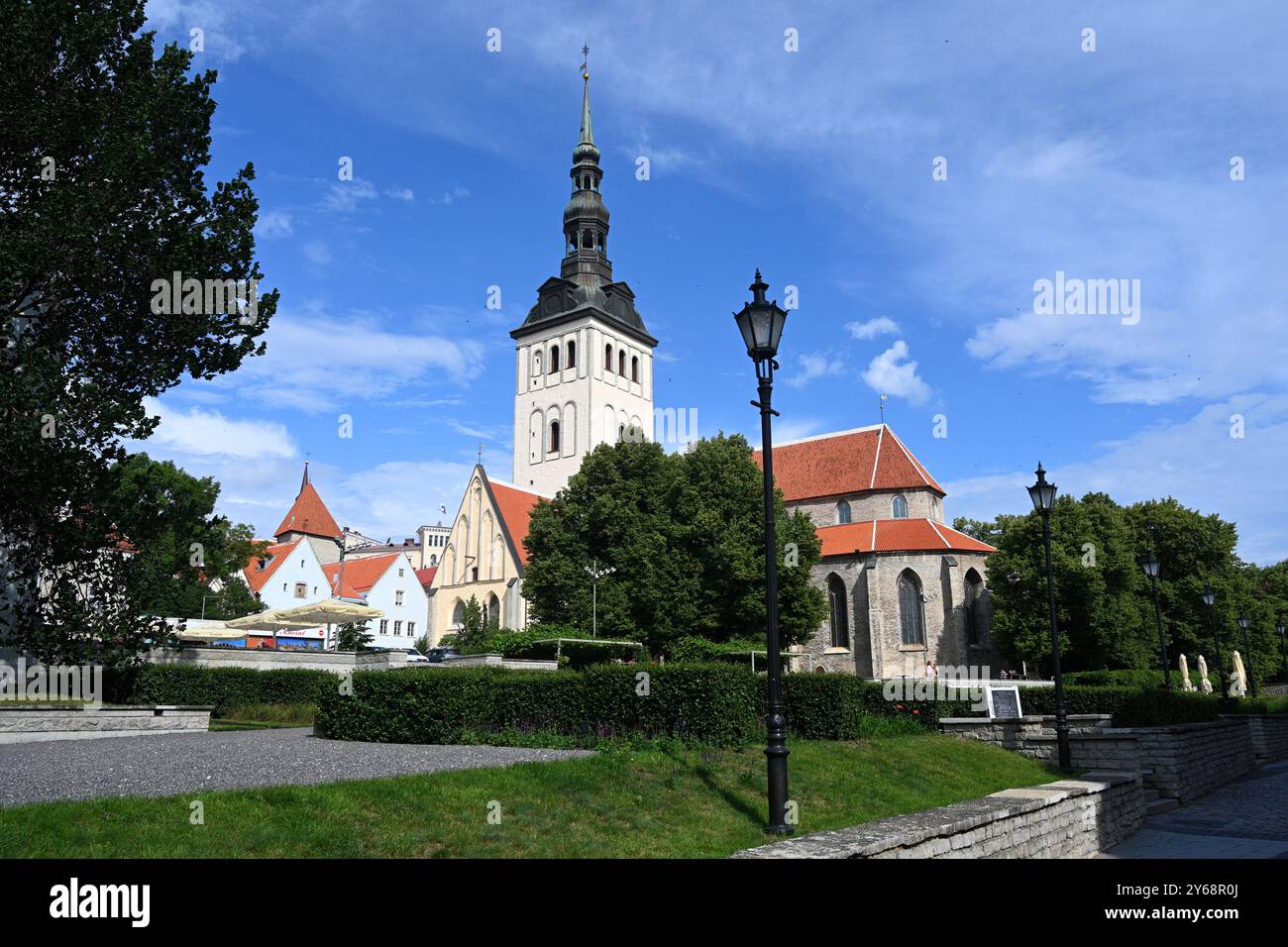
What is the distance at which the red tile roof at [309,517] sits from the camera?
93688 mm

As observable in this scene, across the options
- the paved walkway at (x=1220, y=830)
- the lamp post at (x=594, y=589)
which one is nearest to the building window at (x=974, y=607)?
the lamp post at (x=594, y=589)

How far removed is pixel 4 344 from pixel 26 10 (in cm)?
648

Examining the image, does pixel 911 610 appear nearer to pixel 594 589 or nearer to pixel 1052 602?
pixel 594 589

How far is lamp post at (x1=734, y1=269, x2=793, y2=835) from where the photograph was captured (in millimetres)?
9602

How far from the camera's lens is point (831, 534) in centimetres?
5650

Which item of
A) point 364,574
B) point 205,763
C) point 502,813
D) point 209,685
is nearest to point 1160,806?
point 502,813

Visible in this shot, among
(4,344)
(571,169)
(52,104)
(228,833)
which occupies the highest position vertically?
(571,169)

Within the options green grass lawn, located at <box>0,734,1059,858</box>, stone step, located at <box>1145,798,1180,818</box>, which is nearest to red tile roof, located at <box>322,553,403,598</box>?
stone step, located at <box>1145,798,1180,818</box>

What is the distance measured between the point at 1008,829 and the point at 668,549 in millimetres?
33027

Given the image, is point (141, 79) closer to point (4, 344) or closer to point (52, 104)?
point (52, 104)

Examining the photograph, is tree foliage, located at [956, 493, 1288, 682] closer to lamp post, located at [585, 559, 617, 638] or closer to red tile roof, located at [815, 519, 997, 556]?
red tile roof, located at [815, 519, 997, 556]

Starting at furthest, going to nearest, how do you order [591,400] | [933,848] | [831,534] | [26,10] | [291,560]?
[291,560] → [591,400] → [831,534] → [26,10] → [933,848]

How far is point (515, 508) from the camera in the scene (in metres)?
63.9
